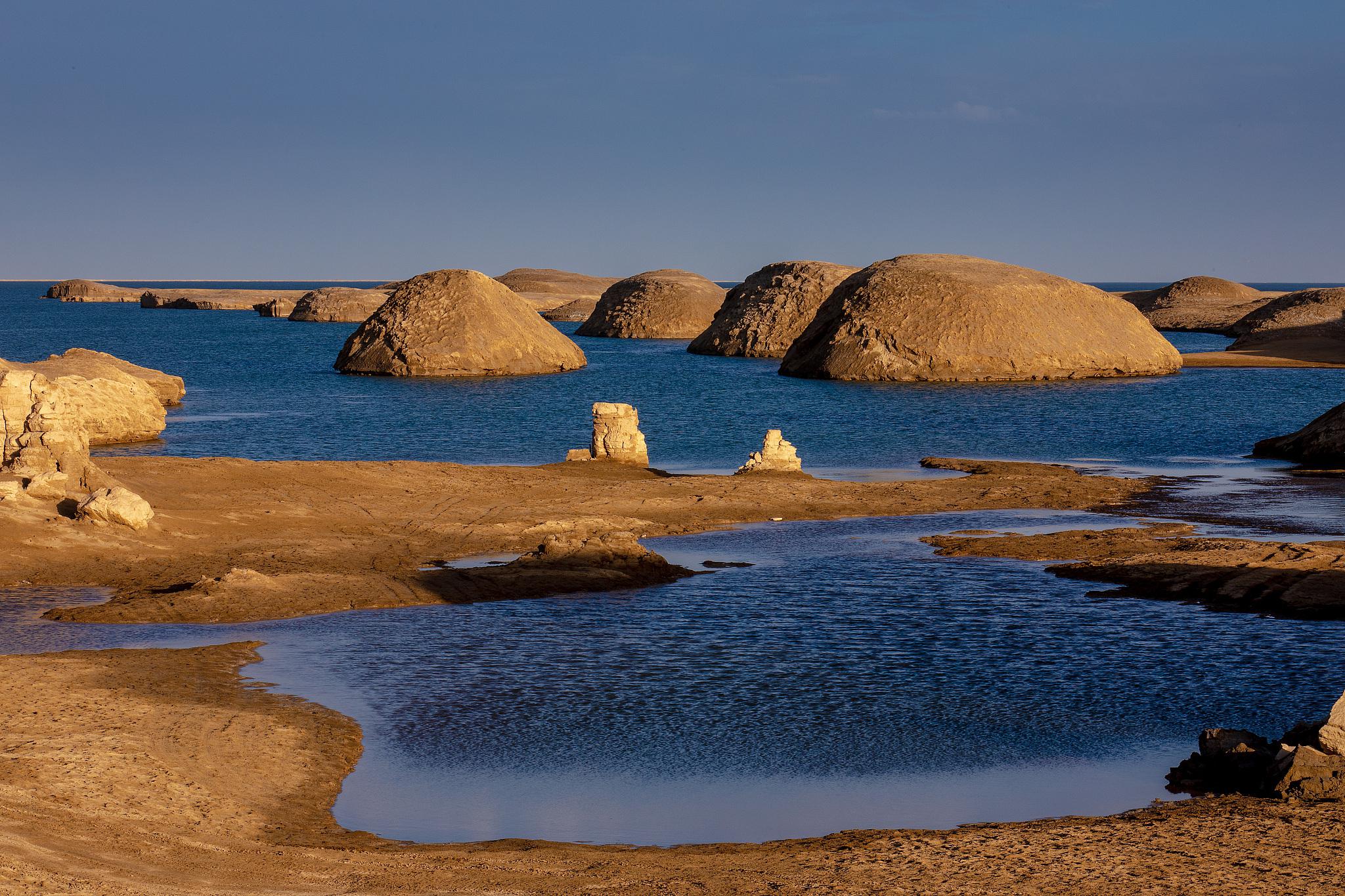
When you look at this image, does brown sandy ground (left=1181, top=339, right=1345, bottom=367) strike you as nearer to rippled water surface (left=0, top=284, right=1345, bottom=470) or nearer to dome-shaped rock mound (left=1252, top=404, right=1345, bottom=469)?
rippled water surface (left=0, top=284, right=1345, bottom=470)

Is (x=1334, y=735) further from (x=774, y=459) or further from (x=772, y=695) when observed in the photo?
(x=774, y=459)

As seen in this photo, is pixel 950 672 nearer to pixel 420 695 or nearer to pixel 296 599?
pixel 420 695

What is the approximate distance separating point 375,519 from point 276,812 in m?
17.3

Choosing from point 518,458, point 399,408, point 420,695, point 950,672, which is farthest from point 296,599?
point 399,408

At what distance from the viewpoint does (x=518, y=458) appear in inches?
1742

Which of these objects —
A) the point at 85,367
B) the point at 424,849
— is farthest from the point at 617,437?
the point at 424,849

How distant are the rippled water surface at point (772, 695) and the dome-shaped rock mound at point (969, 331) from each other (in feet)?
209

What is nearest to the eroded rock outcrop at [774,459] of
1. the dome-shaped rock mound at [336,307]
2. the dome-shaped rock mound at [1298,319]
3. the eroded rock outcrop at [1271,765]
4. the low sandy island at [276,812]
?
the low sandy island at [276,812]

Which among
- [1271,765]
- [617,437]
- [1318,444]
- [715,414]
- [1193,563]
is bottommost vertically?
[1271,765]

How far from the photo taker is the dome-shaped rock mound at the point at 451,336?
86.6 meters

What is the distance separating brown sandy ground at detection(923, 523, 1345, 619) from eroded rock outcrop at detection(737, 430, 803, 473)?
9052 mm

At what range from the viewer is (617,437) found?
1574 inches

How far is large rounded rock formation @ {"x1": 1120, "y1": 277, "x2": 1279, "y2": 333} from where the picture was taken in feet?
543

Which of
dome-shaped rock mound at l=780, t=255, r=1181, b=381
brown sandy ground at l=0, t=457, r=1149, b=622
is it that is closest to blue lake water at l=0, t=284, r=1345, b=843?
brown sandy ground at l=0, t=457, r=1149, b=622
